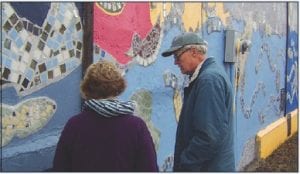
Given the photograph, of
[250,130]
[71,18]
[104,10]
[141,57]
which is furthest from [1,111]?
[250,130]

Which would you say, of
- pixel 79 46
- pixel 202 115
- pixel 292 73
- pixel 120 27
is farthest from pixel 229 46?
pixel 292 73

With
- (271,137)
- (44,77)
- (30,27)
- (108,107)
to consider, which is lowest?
(271,137)

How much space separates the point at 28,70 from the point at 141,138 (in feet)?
3.34

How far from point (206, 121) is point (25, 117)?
45.5 inches

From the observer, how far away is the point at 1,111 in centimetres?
320

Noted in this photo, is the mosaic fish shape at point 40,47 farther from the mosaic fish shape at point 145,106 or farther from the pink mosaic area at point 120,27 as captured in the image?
the mosaic fish shape at point 145,106

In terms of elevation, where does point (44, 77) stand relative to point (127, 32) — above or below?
below

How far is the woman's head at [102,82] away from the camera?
9.07 ft

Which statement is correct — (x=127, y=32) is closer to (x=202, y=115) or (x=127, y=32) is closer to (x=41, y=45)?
(x=41, y=45)

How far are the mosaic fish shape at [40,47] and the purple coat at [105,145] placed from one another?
71 cm

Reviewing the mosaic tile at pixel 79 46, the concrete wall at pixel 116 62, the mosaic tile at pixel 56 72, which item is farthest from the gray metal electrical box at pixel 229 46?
the mosaic tile at pixel 56 72

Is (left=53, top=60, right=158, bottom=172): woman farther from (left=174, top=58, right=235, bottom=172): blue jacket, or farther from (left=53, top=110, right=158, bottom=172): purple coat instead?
(left=174, top=58, right=235, bottom=172): blue jacket

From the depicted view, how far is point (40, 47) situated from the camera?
3.44 m

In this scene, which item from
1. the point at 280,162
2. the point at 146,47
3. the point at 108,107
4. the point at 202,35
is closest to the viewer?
the point at 108,107
